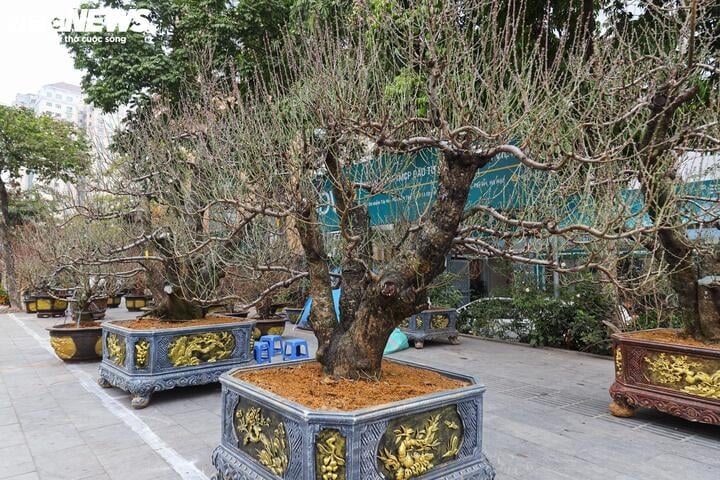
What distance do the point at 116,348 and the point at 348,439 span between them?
4655 mm

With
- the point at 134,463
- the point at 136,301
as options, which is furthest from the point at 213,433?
the point at 136,301

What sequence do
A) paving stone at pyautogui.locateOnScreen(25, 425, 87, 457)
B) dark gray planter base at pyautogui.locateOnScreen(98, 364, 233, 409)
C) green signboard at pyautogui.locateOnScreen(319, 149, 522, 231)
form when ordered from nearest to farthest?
paving stone at pyautogui.locateOnScreen(25, 425, 87, 457) < dark gray planter base at pyautogui.locateOnScreen(98, 364, 233, 409) < green signboard at pyautogui.locateOnScreen(319, 149, 522, 231)

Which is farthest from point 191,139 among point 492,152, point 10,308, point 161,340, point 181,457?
point 10,308

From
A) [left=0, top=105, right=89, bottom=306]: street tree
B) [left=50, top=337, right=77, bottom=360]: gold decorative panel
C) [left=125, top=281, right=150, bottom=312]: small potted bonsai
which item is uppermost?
[left=0, top=105, right=89, bottom=306]: street tree

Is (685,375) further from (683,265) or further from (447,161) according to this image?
(447,161)

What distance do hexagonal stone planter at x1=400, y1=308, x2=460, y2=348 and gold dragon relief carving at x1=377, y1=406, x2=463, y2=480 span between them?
6.36 meters

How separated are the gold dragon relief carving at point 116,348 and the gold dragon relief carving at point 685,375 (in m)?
5.89

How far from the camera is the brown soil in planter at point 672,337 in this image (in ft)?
15.5

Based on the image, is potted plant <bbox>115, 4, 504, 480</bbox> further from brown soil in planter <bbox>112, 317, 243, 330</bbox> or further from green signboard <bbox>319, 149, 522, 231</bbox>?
brown soil in planter <bbox>112, 317, 243, 330</bbox>

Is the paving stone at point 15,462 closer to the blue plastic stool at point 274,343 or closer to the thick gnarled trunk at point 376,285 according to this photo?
the thick gnarled trunk at point 376,285

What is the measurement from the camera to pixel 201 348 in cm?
604

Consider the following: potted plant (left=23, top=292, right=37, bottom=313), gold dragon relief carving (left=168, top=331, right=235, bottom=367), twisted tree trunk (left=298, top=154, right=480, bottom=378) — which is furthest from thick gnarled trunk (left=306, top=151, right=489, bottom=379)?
potted plant (left=23, top=292, right=37, bottom=313)

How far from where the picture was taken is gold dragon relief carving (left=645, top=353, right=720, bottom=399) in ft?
14.5

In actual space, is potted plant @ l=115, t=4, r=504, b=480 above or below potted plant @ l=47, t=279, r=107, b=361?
above
